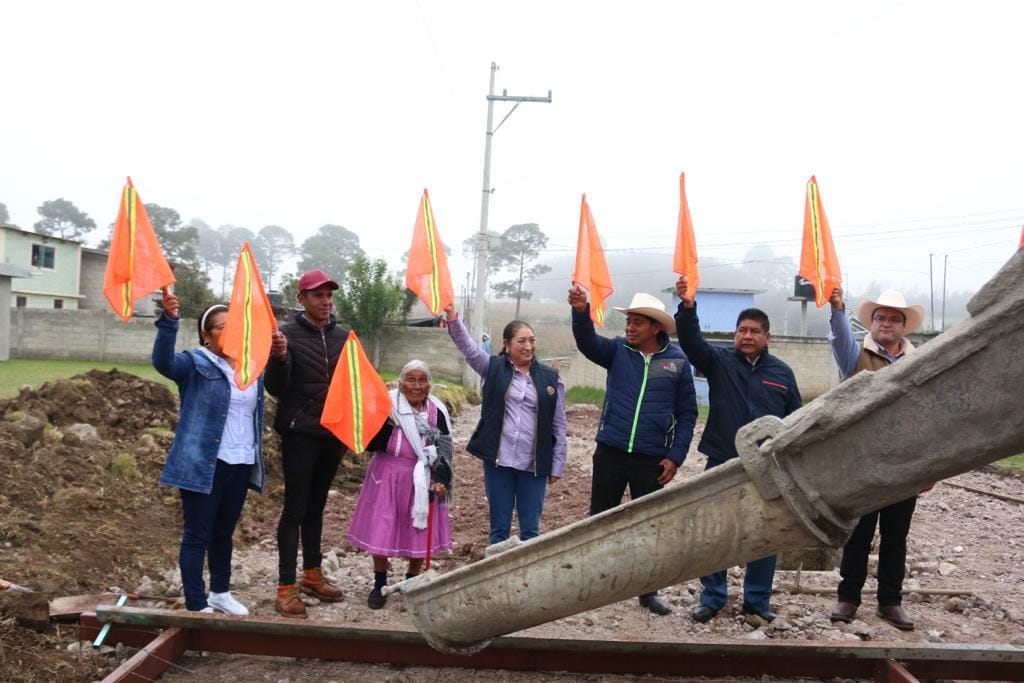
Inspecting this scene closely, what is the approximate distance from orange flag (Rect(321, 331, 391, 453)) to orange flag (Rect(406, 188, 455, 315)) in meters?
0.60

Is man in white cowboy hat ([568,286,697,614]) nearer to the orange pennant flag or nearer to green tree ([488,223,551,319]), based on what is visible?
the orange pennant flag

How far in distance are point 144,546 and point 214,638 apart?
2.17 meters

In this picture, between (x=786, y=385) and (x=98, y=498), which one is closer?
(x=786, y=385)

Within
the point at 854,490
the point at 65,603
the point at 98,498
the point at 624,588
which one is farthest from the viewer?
the point at 98,498

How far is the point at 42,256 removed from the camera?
30344 millimetres

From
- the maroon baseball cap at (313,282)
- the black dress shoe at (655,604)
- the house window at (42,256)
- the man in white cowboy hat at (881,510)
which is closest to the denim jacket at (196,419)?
the maroon baseball cap at (313,282)

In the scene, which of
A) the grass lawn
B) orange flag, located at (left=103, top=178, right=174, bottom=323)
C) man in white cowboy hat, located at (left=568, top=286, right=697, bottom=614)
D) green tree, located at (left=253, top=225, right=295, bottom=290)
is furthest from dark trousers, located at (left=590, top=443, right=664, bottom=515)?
green tree, located at (left=253, top=225, right=295, bottom=290)

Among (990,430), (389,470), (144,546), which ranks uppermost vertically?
(990,430)

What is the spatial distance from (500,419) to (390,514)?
34.6 inches

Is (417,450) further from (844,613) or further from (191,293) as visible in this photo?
(191,293)

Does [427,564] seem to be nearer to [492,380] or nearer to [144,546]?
[492,380]

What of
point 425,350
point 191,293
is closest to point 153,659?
point 425,350

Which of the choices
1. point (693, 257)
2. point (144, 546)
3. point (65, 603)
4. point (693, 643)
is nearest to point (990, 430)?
point (693, 643)

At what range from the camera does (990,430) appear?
2068 mm
